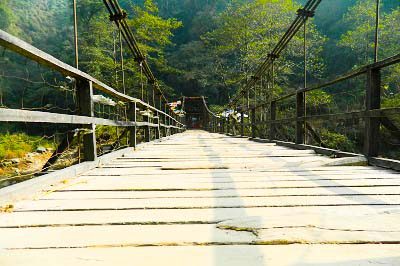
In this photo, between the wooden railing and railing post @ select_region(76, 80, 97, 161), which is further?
railing post @ select_region(76, 80, 97, 161)

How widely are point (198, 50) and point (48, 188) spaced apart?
2787cm

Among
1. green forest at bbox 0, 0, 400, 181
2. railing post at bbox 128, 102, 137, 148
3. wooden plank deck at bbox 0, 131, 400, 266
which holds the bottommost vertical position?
wooden plank deck at bbox 0, 131, 400, 266

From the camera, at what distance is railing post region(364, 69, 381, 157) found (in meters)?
2.02

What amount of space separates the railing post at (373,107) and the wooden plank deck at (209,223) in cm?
54

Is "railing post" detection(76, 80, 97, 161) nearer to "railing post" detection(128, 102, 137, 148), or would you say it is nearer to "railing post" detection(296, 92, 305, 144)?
"railing post" detection(128, 102, 137, 148)

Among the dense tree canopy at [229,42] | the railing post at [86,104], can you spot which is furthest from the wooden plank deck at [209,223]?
the dense tree canopy at [229,42]

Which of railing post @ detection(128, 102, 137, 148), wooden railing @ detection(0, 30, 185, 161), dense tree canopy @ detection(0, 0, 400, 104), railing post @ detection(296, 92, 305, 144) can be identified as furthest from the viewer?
dense tree canopy @ detection(0, 0, 400, 104)

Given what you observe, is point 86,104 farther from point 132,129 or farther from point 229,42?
point 229,42

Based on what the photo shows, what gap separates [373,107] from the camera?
205 centimetres

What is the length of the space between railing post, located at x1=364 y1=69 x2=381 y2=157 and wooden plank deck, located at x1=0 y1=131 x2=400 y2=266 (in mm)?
539

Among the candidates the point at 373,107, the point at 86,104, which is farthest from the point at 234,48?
the point at 86,104

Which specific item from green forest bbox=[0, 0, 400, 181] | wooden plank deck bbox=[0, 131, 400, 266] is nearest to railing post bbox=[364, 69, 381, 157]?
→ wooden plank deck bbox=[0, 131, 400, 266]

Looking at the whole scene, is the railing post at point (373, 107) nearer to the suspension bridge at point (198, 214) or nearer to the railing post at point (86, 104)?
the suspension bridge at point (198, 214)

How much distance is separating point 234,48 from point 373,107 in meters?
17.4
